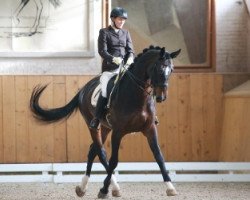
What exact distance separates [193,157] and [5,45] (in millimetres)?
2803

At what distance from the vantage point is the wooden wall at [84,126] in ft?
23.9

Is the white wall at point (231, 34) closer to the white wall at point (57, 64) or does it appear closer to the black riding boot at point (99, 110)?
the white wall at point (57, 64)

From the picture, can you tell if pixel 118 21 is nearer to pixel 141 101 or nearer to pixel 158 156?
pixel 141 101

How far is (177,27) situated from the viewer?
7.51 m

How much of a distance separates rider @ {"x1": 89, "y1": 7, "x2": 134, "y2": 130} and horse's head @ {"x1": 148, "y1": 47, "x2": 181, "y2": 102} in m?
0.68

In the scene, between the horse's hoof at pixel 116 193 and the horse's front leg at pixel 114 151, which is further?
the horse's hoof at pixel 116 193

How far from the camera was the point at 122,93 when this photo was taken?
477 centimetres

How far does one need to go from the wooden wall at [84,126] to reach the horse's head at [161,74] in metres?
3.04

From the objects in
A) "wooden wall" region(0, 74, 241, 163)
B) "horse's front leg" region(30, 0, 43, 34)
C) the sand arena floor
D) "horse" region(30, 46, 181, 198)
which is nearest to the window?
"wooden wall" region(0, 74, 241, 163)

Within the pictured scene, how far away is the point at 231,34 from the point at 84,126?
7.41ft

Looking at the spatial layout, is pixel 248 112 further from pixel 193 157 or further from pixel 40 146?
pixel 40 146

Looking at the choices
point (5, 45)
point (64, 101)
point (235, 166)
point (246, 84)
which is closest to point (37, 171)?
point (64, 101)

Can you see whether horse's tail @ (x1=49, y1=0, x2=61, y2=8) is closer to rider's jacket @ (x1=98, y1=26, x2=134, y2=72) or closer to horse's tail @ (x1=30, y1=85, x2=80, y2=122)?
horse's tail @ (x1=30, y1=85, x2=80, y2=122)

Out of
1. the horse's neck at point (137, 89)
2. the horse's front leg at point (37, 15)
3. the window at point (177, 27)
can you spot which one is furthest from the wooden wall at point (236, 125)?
the horse's front leg at point (37, 15)
